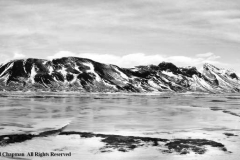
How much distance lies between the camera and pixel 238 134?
16578 millimetres

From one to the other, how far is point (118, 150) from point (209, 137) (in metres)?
5.90

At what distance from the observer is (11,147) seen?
1184cm

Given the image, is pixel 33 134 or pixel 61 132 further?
pixel 61 132

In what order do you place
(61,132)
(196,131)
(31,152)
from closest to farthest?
(31,152), (61,132), (196,131)

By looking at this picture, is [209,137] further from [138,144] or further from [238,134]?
[138,144]

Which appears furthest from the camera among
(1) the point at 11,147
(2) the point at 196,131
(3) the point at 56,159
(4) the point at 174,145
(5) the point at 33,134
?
(2) the point at 196,131

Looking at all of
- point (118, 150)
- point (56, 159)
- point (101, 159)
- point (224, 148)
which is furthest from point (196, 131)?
point (56, 159)

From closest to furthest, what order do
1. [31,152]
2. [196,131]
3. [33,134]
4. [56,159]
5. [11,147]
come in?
[56,159] → [31,152] → [11,147] → [33,134] → [196,131]

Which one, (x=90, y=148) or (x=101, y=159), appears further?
(x=90, y=148)

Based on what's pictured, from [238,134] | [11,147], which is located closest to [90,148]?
[11,147]

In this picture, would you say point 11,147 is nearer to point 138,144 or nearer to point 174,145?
point 138,144

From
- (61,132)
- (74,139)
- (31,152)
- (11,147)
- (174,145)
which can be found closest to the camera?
(31,152)

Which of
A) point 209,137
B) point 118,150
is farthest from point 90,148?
point 209,137

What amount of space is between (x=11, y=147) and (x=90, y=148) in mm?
3244
